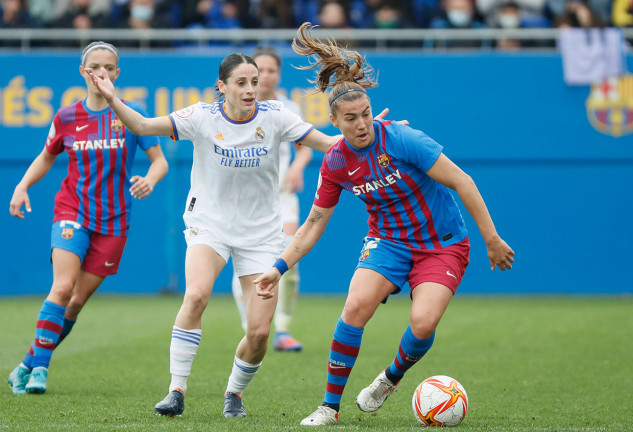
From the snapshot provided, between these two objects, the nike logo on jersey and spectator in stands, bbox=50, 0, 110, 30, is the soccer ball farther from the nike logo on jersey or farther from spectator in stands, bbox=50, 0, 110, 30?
spectator in stands, bbox=50, 0, 110, 30

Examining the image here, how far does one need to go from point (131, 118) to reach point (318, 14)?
442 inches

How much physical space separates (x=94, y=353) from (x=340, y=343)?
13.6ft

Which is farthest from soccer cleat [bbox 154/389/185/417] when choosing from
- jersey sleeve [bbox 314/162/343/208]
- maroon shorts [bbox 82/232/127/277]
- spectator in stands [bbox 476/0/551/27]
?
spectator in stands [bbox 476/0/551/27]

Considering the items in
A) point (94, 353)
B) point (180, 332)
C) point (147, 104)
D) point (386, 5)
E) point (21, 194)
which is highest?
point (386, 5)

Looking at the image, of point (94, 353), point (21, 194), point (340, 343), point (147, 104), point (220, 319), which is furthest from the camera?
point (147, 104)

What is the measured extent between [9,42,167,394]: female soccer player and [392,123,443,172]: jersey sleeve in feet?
6.34

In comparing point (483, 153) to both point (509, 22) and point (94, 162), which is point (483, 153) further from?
point (94, 162)

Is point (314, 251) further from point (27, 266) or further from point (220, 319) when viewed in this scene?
point (27, 266)

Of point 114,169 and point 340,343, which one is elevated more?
point 114,169

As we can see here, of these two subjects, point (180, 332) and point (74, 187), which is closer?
point (180, 332)

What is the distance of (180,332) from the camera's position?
5.63 m

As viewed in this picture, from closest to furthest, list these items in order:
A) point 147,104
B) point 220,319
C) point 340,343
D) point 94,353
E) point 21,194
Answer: point 340,343
point 21,194
point 94,353
point 220,319
point 147,104

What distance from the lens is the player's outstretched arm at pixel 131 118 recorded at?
5.61 m

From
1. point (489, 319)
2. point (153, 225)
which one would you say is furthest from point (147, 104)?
Answer: point (489, 319)
